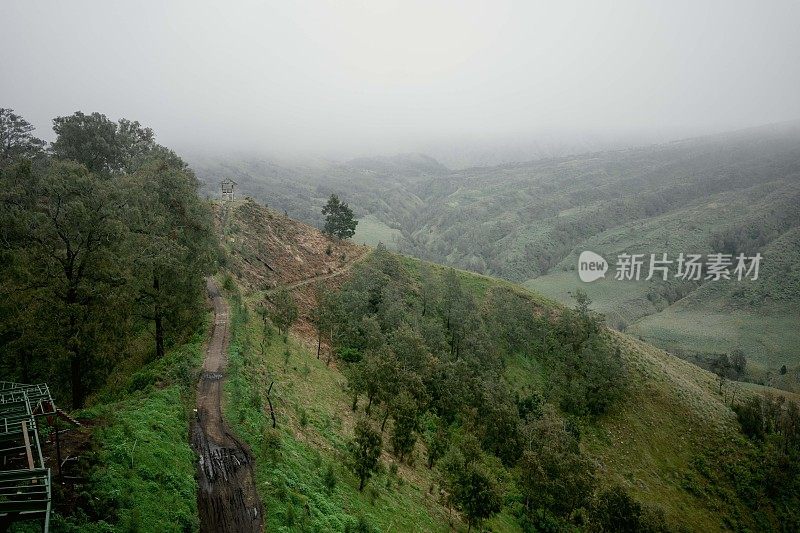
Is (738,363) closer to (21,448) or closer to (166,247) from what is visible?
(166,247)

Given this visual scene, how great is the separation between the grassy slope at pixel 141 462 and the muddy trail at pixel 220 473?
1.74 ft

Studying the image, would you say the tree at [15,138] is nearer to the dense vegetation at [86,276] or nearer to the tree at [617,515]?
the dense vegetation at [86,276]

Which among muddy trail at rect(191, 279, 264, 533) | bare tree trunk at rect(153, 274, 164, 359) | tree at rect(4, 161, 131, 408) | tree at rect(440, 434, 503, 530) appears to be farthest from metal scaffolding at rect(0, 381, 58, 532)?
tree at rect(440, 434, 503, 530)

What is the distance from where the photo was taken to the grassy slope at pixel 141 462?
1291 centimetres

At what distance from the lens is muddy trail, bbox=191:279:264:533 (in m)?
15.3

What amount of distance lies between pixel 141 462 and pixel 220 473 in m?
3.24

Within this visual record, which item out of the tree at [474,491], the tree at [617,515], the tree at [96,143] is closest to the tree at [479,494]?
the tree at [474,491]

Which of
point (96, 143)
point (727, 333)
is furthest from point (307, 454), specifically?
point (727, 333)

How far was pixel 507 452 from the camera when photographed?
146ft

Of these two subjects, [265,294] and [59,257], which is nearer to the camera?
[59,257]

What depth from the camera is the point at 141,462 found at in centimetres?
1555

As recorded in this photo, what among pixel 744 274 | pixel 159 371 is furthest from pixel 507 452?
pixel 744 274

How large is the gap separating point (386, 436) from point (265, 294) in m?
25.1

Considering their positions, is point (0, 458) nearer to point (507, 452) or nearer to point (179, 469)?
point (179, 469)
